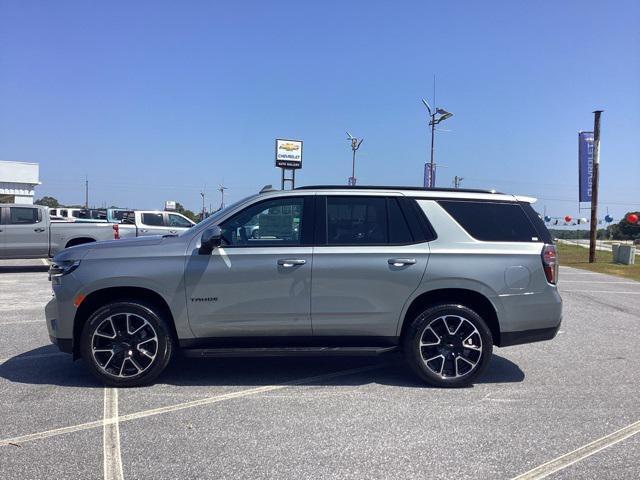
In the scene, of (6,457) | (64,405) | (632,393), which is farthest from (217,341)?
(632,393)

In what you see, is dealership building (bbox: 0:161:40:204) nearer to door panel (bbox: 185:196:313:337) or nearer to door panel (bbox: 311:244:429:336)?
door panel (bbox: 185:196:313:337)

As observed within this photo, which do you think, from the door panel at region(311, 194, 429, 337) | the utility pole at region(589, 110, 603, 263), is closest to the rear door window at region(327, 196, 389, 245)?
the door panel at region(311, 194, 429, 337)

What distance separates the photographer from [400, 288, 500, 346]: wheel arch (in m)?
5.43

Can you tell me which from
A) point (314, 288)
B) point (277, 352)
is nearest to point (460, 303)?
point (314, 288)

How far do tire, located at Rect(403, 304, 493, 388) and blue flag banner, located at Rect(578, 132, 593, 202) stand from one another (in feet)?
72.3

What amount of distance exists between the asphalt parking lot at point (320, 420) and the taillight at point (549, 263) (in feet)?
3.56

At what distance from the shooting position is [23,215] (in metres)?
15.1

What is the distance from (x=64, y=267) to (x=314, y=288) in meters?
2.37

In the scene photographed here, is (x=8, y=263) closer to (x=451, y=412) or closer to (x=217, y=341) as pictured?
(x=217, y=341)

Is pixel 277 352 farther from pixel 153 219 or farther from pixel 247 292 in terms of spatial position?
pixel 153 219

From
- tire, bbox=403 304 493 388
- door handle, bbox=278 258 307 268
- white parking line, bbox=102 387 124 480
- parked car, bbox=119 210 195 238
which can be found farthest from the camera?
parked car, bbox=119 210 195 238

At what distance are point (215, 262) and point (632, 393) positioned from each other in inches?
163

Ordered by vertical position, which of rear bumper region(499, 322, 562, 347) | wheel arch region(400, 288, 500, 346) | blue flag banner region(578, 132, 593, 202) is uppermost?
blue flag banner region(578, 132, 593, 202)

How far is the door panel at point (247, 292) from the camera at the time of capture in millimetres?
5180
